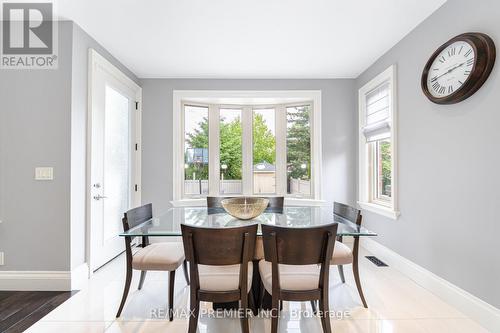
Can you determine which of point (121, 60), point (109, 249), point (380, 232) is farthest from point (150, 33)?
point (380, 232)

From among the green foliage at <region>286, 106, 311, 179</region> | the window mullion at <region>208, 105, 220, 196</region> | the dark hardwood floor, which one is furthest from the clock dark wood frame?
the dark hardwood floor

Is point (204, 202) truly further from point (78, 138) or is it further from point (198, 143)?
point (78, 138)

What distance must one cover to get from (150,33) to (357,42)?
89.1 inches

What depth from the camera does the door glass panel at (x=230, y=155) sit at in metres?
4.28

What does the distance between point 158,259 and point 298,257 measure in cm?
114

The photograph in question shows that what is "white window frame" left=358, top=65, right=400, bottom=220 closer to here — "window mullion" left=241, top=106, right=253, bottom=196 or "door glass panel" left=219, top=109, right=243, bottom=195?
"window mullion" left=241, top=106, right=253, bottom=196

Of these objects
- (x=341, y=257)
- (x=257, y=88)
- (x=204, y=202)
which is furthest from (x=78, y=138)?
(x=341, y=257)

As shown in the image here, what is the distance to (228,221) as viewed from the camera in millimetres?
2150

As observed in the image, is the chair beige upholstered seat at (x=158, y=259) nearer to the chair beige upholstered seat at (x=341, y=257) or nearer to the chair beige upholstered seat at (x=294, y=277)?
the chair beige upholstered seat at (x=294, y=277)

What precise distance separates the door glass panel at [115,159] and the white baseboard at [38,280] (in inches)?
25.3

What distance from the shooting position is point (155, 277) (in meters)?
2.76

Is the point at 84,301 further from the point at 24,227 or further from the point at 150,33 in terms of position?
the point at 150,33

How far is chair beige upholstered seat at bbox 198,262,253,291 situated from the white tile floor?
0.45 m

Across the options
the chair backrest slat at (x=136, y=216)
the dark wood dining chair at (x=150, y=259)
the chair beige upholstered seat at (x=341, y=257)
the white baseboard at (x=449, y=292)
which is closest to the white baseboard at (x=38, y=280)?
the dark wood dining chair at (x=150, y=259)
